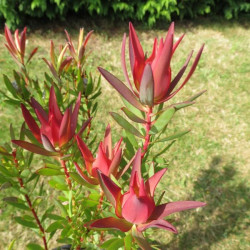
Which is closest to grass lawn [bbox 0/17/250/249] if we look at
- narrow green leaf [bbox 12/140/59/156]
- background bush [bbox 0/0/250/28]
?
background bush [bbox 0/0/250/28]

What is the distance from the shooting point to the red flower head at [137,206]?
59 cm

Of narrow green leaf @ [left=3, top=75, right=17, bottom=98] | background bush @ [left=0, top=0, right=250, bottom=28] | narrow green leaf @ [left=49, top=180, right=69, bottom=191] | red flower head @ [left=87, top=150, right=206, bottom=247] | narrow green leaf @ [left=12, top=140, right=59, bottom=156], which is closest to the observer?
red flower head @ [left=87, top=150, right=206, bottom=247]

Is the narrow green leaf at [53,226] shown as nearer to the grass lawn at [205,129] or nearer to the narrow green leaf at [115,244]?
the narrow green leaf at [115,244]

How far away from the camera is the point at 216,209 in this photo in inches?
92.0

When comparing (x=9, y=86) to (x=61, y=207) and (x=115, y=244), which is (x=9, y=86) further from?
(x=115, y=244)

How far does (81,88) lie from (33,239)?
54.2 inches

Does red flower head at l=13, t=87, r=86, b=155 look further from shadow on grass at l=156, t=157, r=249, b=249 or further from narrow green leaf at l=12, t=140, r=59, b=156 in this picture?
shadow on grass at l=156, t=157, r=249, b=249

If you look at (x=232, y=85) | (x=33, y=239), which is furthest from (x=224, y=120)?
(x=33, y=239)

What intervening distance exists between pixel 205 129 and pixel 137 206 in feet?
8.72

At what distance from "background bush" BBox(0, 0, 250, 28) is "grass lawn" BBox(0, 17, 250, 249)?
248mm

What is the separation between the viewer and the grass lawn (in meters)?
2.15

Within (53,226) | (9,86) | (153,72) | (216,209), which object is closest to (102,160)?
(153,72)

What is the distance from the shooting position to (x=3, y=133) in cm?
274

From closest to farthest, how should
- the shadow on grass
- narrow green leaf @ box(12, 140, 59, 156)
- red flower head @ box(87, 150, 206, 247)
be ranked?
red flower head @ box(87, 150, 206, 247) → narrow green leaf @ box(12, 140, 59, 156) → the shadow on grass
